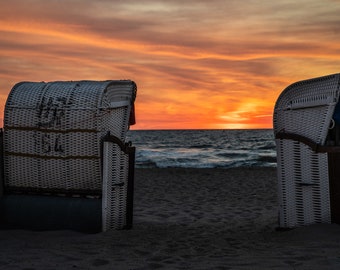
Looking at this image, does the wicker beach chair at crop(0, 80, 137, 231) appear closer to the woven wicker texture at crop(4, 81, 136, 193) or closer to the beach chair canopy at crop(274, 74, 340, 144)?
the woven wicker texture at crop(4, 81, 136, 193)

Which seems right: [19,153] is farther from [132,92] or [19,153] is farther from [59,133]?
[132,92]

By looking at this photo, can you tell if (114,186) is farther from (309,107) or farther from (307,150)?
(309,107)

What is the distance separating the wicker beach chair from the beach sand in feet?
1.31

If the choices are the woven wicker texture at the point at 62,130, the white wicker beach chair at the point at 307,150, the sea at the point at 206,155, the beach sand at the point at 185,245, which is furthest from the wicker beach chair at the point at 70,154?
the sea at the point at 206,155

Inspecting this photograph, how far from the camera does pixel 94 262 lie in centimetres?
540

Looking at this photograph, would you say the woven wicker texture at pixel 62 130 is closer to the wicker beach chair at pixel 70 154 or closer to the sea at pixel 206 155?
the wicker beach chair at pixel 70 154

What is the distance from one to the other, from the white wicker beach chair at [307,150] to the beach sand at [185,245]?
0.92 feet

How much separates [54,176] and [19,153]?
0.73 m

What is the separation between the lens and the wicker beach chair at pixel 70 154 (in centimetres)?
714

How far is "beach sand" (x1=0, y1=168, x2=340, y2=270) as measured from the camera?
5.21 metres

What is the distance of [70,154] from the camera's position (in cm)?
729

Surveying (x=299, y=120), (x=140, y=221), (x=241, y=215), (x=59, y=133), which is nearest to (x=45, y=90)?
(x=59, y=133)

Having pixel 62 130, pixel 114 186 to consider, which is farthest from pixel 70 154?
pixel 114 186

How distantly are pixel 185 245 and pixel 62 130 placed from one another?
260 centimetres
